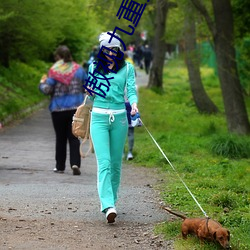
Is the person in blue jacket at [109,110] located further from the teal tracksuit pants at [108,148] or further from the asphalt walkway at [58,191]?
the asphalt walkway at [58,191]

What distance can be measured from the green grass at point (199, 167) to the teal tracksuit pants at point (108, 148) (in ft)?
2.12

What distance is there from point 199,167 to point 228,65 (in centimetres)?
493

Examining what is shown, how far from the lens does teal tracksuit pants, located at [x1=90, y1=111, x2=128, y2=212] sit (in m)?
7.33

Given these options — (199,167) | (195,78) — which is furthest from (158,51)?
(199,167)

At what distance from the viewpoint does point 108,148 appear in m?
7.45

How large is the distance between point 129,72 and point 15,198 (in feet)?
7.21

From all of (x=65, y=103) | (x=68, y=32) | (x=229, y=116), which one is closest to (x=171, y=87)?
(x=68, y=32)

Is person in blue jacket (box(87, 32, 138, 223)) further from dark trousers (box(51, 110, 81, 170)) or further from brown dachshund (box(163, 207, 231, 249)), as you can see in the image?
dark trousers (box(51, 110, 81, 170))

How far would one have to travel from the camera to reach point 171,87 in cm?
3809

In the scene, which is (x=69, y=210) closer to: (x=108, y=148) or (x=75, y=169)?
(x=108, y=148)

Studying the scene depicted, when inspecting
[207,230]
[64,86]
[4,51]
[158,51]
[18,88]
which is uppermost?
[64,86]

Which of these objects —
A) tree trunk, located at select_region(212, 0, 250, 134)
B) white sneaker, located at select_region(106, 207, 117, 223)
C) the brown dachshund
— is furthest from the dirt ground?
tree trunk, located at select_region(212, 0, 250, 134)

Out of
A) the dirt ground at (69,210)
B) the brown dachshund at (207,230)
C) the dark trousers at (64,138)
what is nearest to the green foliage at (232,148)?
the dirt ground at (69,210)

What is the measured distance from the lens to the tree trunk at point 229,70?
631 inches
